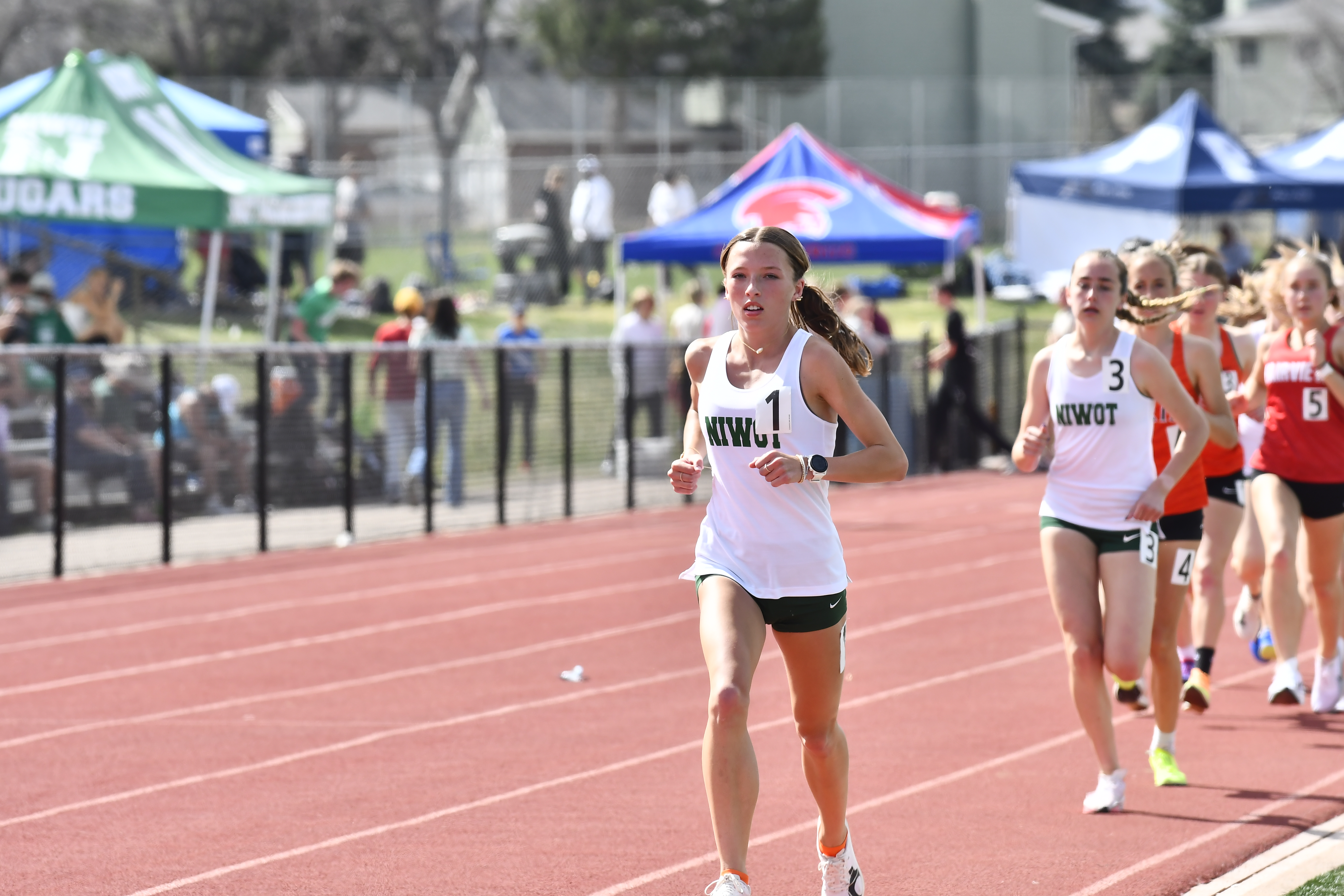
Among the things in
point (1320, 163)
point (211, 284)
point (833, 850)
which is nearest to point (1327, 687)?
point (833, 850)

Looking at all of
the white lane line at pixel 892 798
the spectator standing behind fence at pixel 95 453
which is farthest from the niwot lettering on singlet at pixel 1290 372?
the spectator standing behind fence at pixel 95 453

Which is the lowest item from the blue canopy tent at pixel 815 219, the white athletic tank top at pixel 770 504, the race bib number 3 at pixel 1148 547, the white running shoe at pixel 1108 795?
the white running shoe at pixel 1108 795

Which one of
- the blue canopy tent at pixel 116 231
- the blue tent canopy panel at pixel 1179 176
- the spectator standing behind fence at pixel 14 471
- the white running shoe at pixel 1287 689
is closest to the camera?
the white running shoe at pixel 1287 689

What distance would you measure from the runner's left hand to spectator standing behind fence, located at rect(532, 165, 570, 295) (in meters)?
23.2

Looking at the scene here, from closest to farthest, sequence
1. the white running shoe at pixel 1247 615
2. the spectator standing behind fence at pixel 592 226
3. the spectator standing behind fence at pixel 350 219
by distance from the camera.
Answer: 1. the white running shoe at pixel 1247 615
2. the spectator standing behind fence at pixel 592 226
3. the spectator standing behind fence at pixel 350 219

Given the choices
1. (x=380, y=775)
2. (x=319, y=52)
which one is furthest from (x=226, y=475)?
(x=319, y=52)

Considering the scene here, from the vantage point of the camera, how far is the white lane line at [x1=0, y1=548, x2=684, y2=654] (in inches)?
416

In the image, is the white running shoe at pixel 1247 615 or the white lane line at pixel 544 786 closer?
the white lane line at pixel 544 786

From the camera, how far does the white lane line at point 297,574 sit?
11.8 meters

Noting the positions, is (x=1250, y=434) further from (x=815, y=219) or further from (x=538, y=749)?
(x=815, y=219)

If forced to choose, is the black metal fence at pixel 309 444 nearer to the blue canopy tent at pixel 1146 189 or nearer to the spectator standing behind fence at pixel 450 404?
the spectator standing behind fence at pixel 450 404

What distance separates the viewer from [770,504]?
4.94 metres

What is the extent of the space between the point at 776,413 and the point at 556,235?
79.6 ft

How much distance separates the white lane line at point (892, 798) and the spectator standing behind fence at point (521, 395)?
8.84 meters
